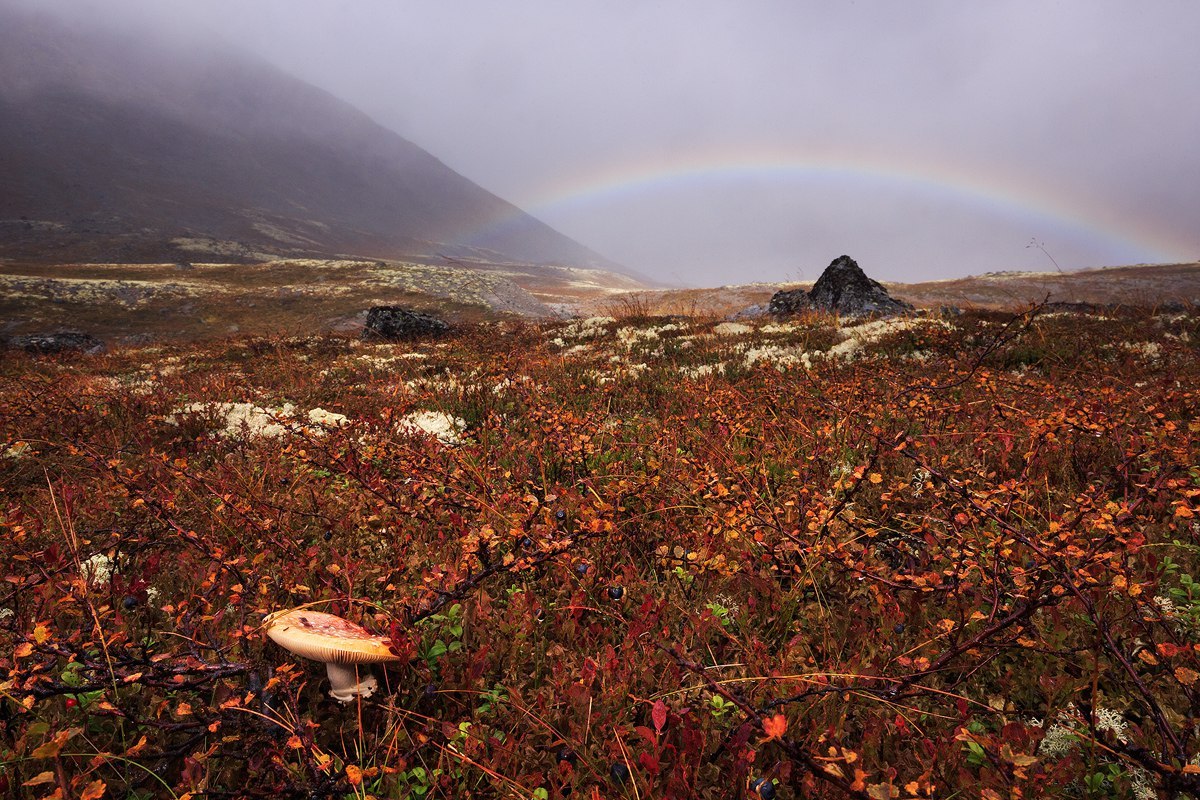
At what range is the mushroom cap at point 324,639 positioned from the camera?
202 cm

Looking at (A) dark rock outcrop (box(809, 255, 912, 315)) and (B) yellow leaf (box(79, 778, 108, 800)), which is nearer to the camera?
(B) yellow leaf (box(79, 778, 108, 800))

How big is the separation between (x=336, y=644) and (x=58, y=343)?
Result: 33.3 meters

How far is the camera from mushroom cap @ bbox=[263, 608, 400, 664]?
6.64 ft

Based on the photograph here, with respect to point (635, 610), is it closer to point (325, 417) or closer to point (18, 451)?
point (325, 417)

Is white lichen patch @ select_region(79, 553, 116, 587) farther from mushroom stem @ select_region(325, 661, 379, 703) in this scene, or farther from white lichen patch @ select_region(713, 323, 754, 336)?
white lichen patch @ select_region(713, 323, 754, 336)

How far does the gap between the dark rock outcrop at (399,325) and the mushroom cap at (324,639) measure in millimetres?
20547

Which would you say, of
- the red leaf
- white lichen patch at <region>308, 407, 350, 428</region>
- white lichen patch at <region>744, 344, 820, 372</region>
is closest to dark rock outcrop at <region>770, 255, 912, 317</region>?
white lichen patch at <region>744, 344, 820, 372</region>

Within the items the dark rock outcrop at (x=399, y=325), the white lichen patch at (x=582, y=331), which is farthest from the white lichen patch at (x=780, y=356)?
the dark rock outcrop at (x=399, y=325)

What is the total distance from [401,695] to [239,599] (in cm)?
96

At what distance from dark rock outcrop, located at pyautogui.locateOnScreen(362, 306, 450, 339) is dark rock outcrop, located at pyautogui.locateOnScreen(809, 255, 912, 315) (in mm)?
16490

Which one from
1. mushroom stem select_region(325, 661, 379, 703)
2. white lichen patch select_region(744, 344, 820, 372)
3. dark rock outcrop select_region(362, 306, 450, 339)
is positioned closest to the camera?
mushroom stem select_region(325, 661, 379, 703)

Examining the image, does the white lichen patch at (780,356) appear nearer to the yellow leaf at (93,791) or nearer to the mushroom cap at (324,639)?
the mushroom cap at (324,639)

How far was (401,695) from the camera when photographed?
8.12ft

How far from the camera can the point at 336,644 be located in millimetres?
2047
